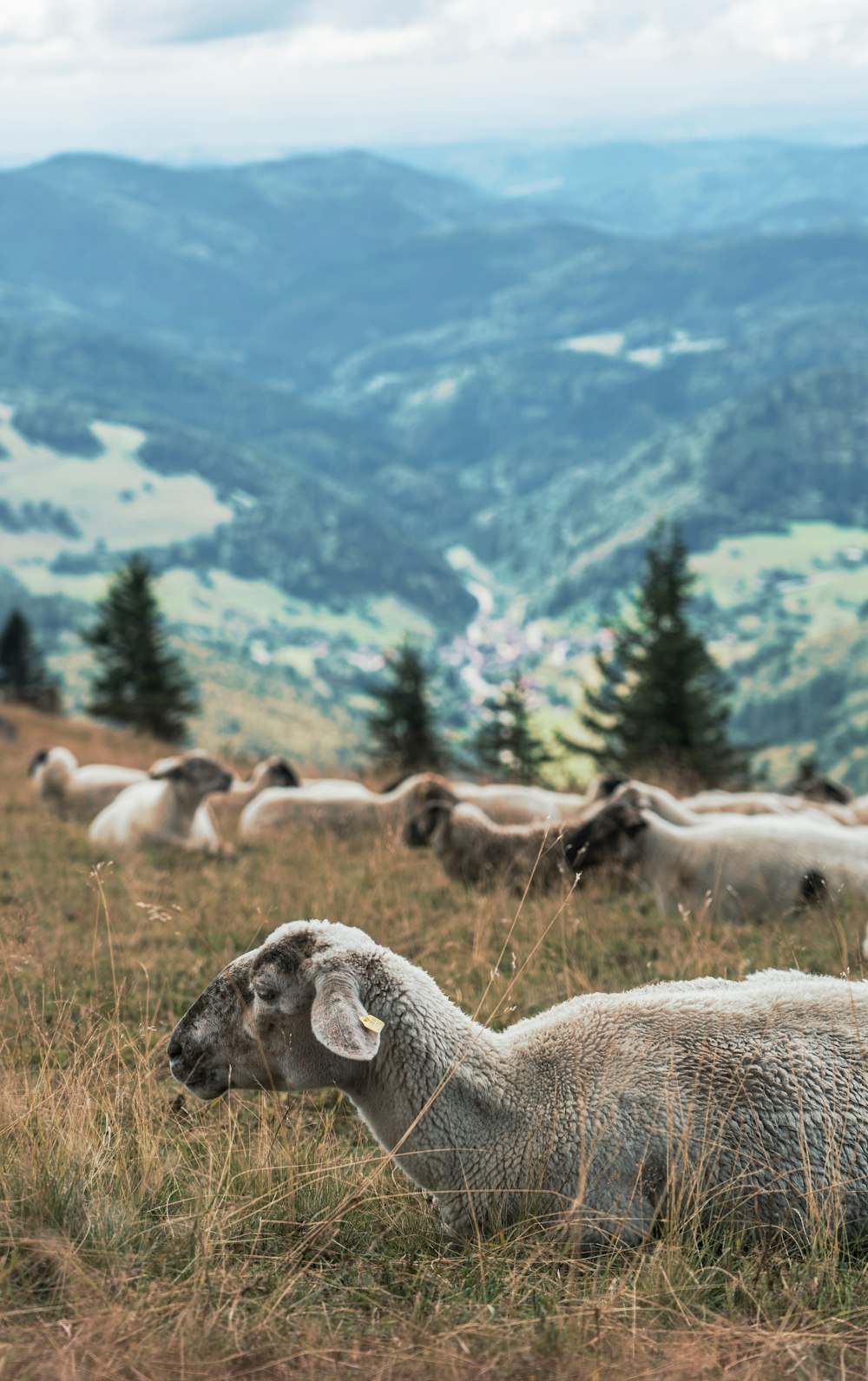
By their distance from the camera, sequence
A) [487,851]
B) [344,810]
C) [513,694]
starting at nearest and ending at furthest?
[487,851] → [344,810] → [513,694]

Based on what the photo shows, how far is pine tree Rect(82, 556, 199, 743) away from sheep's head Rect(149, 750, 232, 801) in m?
42.6

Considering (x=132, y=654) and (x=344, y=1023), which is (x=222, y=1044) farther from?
(x=132, y=654)

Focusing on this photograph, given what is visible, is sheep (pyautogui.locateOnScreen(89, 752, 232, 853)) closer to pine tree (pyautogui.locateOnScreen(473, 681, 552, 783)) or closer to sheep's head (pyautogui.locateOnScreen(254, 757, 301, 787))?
sheep's head (pyautogui.locateOnScreen(254, 757, 301, 787))

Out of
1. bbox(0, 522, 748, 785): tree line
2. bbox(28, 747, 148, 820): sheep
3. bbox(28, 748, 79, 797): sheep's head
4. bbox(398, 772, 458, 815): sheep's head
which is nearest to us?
bbox(398, 772, 458, 815): sheep's head

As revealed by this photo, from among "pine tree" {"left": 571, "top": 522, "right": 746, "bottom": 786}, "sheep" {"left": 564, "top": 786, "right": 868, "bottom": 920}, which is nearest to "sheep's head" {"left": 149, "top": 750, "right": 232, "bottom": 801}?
"sheep" {"left": 564, "top": 786, "right": 868, "bottom": 920}

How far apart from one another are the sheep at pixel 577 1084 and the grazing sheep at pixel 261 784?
14.7 m

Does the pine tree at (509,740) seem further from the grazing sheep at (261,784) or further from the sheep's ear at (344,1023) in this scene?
the sheep's ear at (344,1023)

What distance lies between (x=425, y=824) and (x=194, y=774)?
3.73m

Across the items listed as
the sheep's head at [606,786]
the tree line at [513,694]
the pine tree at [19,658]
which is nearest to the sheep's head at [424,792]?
the sheep's head at [606,786]

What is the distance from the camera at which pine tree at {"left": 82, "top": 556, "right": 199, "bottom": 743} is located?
5903cm

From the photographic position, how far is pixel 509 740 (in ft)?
112

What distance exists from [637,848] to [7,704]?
134 feet

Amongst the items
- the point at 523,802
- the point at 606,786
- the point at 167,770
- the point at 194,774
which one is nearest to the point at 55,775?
the point at 167,770

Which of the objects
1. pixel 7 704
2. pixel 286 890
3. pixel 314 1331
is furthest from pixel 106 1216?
pixel 7 704
